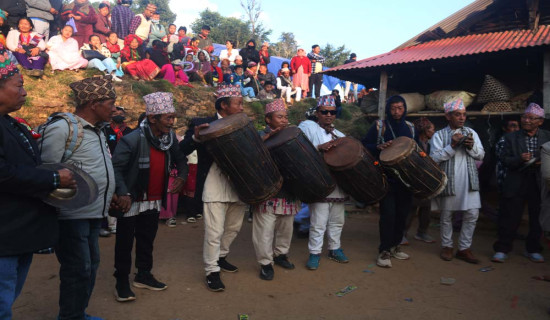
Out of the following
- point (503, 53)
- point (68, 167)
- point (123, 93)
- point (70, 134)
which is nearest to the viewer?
point (68, 167)

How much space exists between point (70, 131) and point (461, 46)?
7.36 metres

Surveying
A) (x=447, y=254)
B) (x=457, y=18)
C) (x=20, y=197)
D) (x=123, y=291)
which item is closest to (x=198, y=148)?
(x=123, y=291)

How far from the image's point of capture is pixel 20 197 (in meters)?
2.04

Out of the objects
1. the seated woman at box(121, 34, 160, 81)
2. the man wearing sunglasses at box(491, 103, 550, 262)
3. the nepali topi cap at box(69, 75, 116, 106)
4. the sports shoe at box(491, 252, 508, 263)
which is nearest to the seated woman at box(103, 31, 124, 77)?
the seated woman at box(121, 34, 160, 81)

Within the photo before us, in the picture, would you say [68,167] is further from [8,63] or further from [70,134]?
[8,63]

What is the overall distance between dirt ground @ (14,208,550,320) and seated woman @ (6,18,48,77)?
18.7 feet

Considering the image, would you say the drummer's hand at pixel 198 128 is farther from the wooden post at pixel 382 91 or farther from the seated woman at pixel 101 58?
the seated woman at pixel 101 58

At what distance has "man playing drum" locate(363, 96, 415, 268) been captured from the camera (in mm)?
4535

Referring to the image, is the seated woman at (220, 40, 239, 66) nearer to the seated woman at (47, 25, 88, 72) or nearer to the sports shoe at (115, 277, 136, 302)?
the seated woman at (47, 25, 88, 72)

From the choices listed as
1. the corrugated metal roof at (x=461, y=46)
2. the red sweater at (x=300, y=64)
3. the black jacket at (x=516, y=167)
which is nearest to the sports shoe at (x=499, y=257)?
the black jacket at (x=516, y=167)

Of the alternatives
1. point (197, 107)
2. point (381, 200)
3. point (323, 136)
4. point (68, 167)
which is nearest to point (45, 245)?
point (68, 167)

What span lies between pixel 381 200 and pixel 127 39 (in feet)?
28.1

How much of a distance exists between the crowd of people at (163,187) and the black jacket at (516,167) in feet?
0.04

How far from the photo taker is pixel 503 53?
696cm
